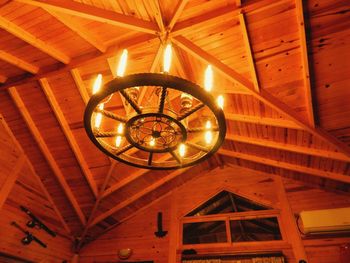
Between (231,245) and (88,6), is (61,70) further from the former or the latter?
(231,245)

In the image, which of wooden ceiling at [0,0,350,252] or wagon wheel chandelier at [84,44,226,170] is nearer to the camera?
wagon wheel chandelier at [84,44,226,170]

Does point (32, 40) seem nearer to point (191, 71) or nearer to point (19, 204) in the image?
point (191, 71)

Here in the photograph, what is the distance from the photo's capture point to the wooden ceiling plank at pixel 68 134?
174 inches

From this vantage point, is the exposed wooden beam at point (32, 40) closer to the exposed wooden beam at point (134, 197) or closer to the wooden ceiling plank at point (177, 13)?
the wooden ceiling plank at point (177, 13)

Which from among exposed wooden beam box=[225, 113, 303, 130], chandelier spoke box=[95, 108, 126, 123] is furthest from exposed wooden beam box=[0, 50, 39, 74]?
exposed wooden beam box=[225, 113, 303, 130]

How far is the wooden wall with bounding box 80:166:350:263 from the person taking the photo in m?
5.45

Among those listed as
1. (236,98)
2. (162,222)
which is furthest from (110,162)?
(236,98)

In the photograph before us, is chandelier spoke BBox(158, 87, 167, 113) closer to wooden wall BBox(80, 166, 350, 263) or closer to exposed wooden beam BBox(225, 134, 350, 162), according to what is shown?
exposed wooden beam BBox(225, 134, 350, 162)

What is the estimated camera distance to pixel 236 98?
4.39m

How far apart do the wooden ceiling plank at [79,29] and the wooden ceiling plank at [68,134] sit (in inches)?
47.4

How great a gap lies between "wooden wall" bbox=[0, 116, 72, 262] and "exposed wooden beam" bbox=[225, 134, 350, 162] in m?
3.95

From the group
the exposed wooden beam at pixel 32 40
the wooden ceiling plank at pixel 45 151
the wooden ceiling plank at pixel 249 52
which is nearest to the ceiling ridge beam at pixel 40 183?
the wooden ceiling plank at pixel 45 151

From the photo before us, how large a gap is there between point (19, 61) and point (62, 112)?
110cm

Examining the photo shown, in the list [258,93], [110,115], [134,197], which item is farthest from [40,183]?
[258,93]
